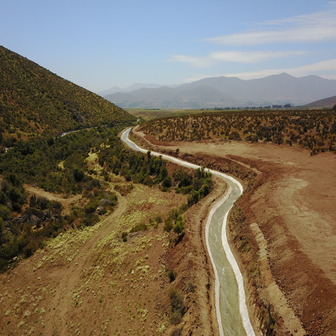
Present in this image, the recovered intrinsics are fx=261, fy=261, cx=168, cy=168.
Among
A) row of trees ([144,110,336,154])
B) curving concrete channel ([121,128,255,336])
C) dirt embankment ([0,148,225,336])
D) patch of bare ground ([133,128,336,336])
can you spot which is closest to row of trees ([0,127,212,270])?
dirt embankment ([0,148,225,336])

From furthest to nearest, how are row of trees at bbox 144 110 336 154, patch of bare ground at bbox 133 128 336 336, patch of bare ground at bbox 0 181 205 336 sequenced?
1. row of trees at bbox 144 110 336 154
2. patch of bare ground at bbox 0 181 205 336
3. patch of bare ground at bbox 133 128 336 336

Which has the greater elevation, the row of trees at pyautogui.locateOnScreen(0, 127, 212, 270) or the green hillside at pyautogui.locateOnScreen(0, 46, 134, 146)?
the green hillside at pyautogui.locateOnScreen(0, 46, 134, 146)

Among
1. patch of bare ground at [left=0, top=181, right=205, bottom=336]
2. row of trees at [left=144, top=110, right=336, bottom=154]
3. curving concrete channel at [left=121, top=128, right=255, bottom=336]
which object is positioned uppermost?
row of trees at [left=144, top=110, right=336, bottom=154]

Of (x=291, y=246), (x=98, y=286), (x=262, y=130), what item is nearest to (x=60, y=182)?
(x=98, y=286)

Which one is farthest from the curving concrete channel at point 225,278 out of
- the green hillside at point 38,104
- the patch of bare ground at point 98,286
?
the green hillside at point 38,104

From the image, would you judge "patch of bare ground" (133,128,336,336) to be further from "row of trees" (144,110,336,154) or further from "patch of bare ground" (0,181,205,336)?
"row of trees" (144,110,336,154)

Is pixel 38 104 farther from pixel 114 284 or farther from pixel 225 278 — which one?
pixel 225 278

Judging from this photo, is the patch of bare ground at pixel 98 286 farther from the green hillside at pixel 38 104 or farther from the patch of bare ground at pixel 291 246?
the green hillside at pixel 38 104
